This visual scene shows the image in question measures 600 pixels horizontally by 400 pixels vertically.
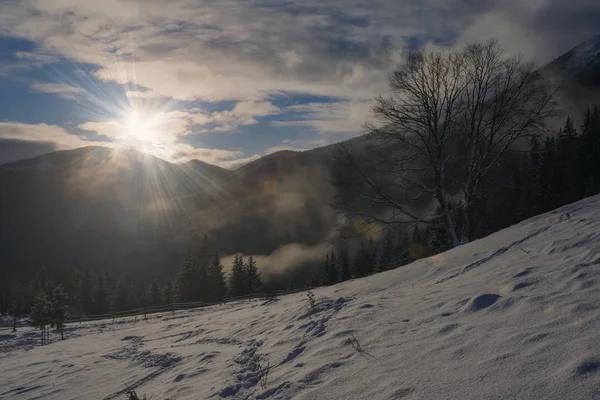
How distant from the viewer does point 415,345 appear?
197 inches

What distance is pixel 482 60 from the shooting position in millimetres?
15164

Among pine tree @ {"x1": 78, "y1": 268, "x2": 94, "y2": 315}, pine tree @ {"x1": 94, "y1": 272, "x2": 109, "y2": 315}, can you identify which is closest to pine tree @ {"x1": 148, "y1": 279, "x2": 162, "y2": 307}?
pine tree @ {"x1": 94, "y1": 272, "x2": 109, "y2": 315}

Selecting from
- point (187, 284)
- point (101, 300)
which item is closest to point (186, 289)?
point (187, 284)

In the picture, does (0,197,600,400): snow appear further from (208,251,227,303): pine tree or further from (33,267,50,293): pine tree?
(33,267,50,293): pine tree

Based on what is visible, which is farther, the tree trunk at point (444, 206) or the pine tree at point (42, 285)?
the pine tree at point (42, 285)

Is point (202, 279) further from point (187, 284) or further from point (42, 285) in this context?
point (42, 285)

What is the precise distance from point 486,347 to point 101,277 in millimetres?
70777

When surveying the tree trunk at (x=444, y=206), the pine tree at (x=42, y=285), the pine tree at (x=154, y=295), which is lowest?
the pine tree at (x=154, y=295)

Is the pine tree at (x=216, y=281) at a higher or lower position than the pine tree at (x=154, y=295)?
higher

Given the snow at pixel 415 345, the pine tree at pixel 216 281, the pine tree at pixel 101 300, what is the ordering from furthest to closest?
1. the pine tree at pixel 101 300
2. the pine tree at pixel 216 281
3. the snow at pixel 415 345

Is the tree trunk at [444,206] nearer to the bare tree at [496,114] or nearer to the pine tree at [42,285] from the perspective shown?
the bare tree at [496,114]

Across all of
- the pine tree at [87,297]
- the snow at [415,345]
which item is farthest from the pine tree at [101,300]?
the snow at [415,345]

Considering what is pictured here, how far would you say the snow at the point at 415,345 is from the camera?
12.4ft

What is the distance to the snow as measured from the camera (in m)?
3.79
